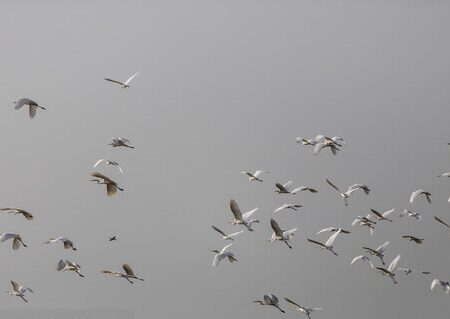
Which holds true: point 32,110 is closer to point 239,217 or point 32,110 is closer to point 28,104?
point 28,104

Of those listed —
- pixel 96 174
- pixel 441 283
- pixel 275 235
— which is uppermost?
pixel 96 174

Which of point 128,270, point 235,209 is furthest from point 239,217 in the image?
point 128,270

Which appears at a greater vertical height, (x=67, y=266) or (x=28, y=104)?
(x=28, y=104)

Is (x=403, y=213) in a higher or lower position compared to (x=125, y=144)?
lower

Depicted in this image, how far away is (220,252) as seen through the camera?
1458 inches

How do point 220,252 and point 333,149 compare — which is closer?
point 220,252

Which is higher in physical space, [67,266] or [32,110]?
Answer: [32,110]

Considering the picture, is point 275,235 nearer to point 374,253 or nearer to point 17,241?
point 374,253

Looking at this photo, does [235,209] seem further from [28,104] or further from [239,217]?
[28,104]

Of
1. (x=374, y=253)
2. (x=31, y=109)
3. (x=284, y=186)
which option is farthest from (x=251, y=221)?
(x=31, y=109)

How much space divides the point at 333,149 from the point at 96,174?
37.7 ft

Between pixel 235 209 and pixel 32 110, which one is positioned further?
pixel 32 110

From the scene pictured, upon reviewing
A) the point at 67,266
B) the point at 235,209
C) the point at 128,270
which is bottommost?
the point at 128,270

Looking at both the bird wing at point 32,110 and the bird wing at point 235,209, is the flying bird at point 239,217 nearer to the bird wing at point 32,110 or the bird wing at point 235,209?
the bird wing at point 235,209
